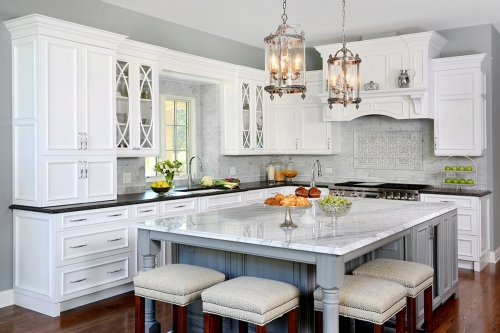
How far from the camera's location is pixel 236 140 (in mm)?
6715

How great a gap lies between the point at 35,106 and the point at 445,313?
390 cm

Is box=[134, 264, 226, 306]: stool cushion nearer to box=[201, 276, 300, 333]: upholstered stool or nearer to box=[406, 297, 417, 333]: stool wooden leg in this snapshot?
box=[201, 276, 300, 333]: upholstered stool

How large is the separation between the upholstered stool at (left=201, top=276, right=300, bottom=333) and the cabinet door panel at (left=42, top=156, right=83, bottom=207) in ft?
6.70

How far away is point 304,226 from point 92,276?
2231mm

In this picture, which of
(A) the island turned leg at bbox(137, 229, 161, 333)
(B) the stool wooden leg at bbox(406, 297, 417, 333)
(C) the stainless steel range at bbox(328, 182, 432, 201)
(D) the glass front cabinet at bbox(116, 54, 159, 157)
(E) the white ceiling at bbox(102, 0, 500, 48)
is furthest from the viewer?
(C) the stainless steel range at bbox(328, 182, 432, 201)

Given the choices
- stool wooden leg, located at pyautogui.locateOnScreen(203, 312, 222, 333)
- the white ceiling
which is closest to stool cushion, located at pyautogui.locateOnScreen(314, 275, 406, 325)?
stool wooden leg, located at pyautogui.locateOnScreen(203, 312, 222, 333)

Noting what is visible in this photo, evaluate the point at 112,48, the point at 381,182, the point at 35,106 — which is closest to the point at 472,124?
the point at 381,182

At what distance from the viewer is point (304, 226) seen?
329cm

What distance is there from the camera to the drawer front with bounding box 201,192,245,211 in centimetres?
574

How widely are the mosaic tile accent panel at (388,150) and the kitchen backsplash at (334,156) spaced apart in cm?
5

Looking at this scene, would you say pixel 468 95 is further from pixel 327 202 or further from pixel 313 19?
pixel 327 202

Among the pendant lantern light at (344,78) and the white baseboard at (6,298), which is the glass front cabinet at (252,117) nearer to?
the pendant lantern light at (344,78)

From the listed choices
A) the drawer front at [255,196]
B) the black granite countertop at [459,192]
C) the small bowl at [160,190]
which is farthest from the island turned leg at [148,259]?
the black granite countertop at [459,192]

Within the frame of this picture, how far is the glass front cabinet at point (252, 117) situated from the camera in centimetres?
680
